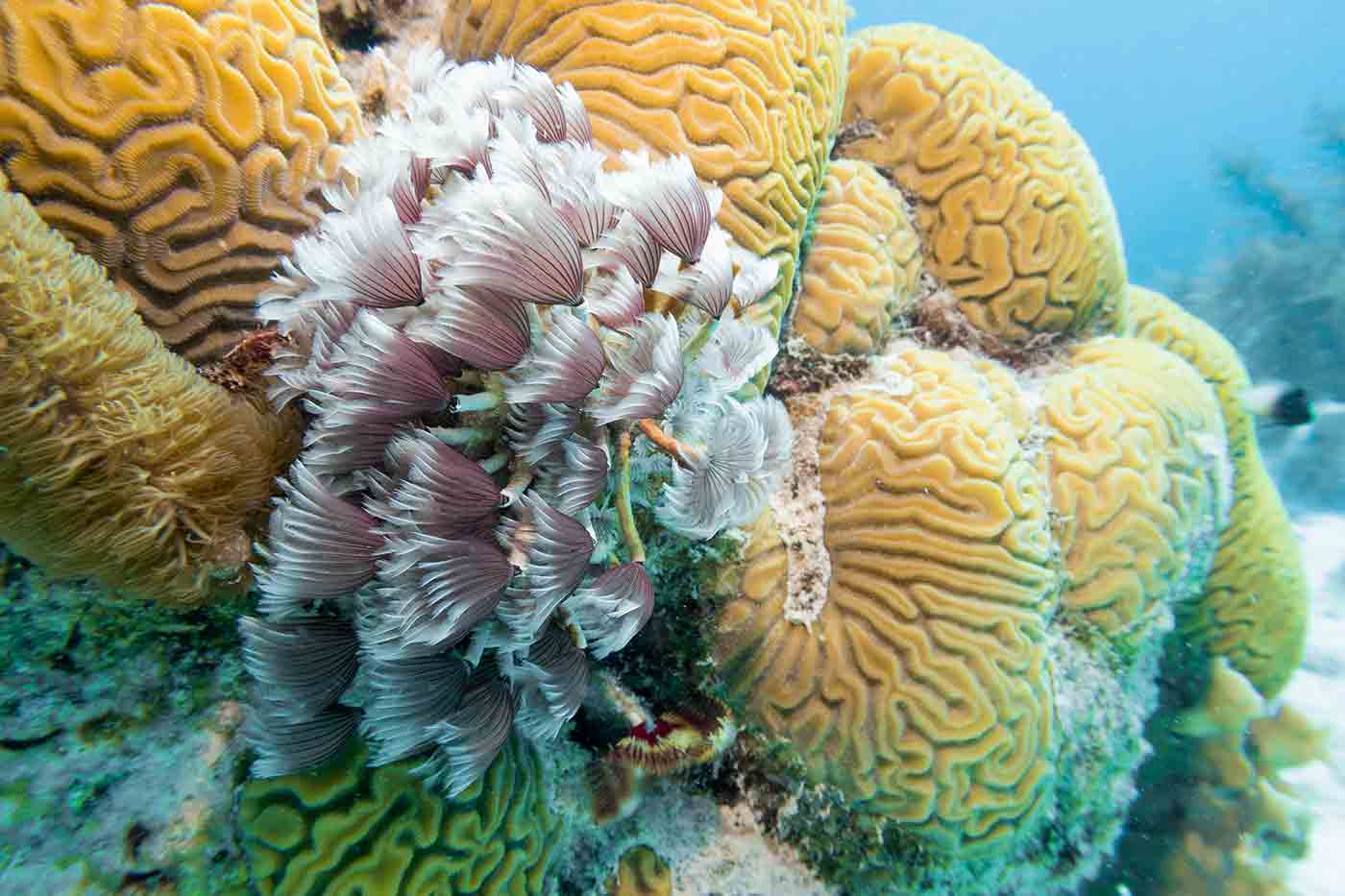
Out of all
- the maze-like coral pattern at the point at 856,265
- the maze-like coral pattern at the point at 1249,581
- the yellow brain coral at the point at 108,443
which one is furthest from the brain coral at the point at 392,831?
the maze-like coral pattern at the point at 1249,581

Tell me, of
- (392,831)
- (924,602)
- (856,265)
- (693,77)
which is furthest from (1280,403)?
(392,831)

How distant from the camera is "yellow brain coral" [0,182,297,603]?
1.63m

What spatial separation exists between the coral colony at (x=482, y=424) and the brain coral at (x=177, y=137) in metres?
0.39

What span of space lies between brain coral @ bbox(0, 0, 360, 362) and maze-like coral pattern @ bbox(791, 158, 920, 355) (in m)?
2.33

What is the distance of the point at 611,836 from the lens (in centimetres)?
310

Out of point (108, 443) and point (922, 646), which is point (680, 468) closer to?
point (108, 443)

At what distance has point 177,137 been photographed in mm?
2201

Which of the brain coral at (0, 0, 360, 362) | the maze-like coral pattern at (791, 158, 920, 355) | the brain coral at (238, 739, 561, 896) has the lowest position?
the brain coral at (238, 739, 561, 896)

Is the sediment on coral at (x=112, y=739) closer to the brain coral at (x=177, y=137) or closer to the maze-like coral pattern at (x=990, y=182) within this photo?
the brain coral at (x=177, y=137)

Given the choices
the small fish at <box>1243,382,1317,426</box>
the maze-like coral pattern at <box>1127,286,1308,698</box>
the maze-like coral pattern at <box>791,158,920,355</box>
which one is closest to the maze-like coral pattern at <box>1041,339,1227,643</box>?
the maze-like coral pattern at <box>791,158,920,355</box>

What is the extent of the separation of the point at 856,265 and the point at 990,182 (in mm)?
1199

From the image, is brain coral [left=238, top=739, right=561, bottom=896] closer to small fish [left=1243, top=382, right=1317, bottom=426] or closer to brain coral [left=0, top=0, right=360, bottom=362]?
brain coral [left=0, top=0, right=360, bottom=362]

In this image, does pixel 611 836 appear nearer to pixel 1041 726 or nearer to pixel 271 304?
pixel 1041 726

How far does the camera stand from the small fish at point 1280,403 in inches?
212
